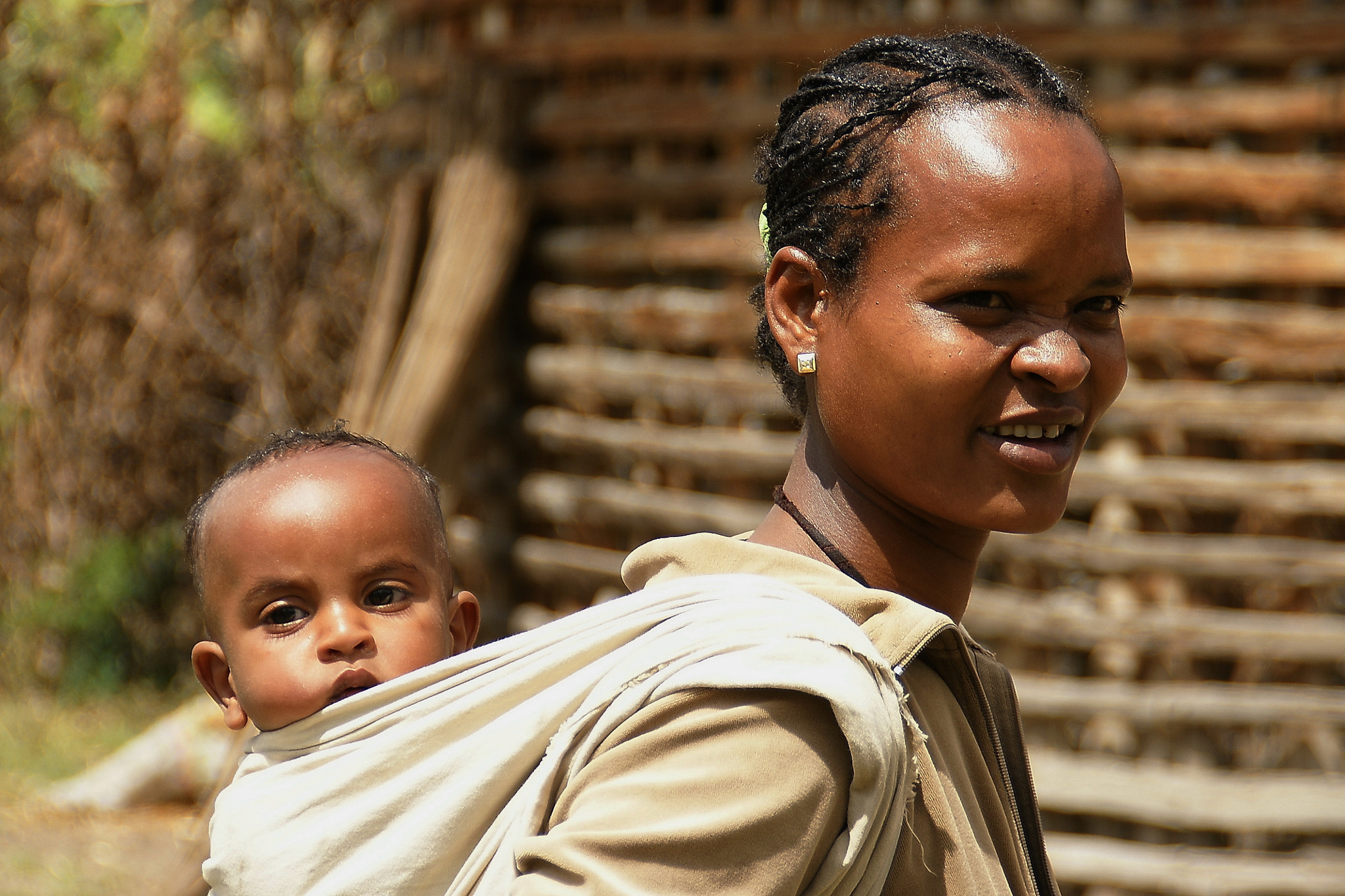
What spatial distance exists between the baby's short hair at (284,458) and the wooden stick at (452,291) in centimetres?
315

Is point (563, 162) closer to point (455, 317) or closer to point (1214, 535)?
point (455, 317)

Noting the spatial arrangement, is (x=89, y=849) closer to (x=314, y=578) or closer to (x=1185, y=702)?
(x=1185, y=702)

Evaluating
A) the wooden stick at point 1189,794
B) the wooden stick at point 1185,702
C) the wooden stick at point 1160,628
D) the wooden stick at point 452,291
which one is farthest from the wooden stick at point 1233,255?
the wooden stick at point 452,291

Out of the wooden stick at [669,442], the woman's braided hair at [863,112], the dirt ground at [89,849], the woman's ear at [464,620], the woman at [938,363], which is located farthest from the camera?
the dirt ground at [89,849]

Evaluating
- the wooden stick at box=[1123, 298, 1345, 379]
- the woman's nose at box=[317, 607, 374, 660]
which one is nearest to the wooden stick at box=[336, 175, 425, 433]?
the wooden stick at box=[1123, 298, 1345, 379]

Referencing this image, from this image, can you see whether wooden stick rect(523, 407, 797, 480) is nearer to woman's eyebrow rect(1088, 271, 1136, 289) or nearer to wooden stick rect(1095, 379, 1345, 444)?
wooden stick rect(1095, 379, 1345, 444)

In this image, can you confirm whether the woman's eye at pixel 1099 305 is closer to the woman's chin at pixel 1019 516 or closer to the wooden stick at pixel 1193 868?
the woman's chin at pixel 1019 516

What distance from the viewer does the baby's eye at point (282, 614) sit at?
1.86 m

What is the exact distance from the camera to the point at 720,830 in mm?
1241

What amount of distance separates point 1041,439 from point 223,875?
1.07 m

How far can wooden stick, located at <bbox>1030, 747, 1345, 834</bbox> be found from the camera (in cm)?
398

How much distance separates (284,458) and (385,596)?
23 centimetres

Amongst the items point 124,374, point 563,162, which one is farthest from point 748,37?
point 124,374

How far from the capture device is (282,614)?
187 cm
